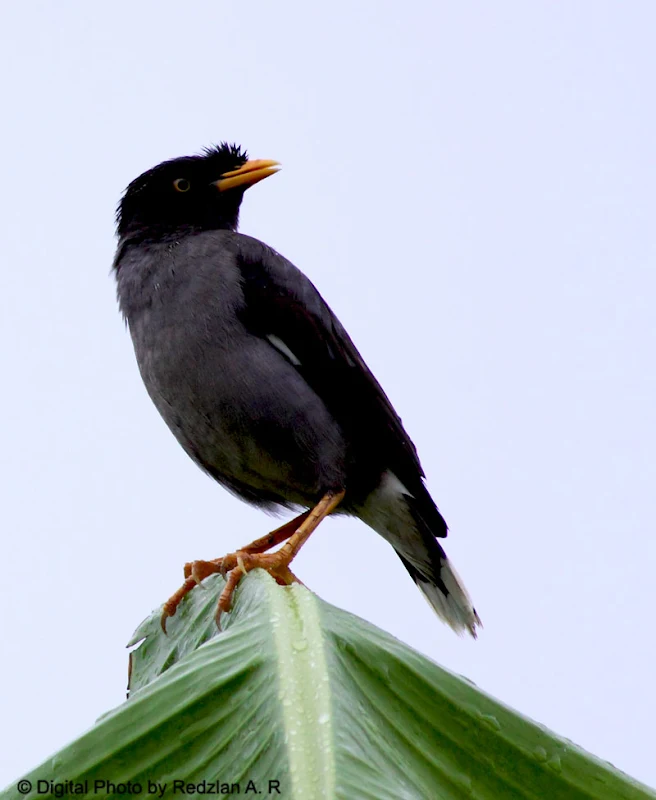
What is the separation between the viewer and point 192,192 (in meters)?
5.51

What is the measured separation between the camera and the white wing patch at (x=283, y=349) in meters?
4.62

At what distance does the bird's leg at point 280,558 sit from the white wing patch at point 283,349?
553 mm

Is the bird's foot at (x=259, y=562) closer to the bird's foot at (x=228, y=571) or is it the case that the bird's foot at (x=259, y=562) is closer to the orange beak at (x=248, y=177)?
the bird's foot at (x=228, y=571)

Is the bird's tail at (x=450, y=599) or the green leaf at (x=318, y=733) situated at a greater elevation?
the bird's tail at (x=450, y=599)

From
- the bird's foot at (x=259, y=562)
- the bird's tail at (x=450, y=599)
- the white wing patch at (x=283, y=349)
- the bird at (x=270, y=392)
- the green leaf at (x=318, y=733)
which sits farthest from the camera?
the bird's tail at (x=450, y=599)

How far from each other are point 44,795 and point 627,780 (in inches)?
40.1

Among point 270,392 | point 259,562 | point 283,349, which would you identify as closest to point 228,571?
point 259,562

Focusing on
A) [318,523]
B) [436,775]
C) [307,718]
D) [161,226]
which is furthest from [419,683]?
[161,226]

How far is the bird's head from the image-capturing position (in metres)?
5.40

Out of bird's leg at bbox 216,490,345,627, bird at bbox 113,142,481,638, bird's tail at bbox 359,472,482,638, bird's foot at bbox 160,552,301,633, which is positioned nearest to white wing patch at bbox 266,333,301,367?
bird at bbox 113,142,481,638

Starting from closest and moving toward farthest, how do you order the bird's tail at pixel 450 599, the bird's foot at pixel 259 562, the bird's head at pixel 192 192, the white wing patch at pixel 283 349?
the bird's foot at pixel 259 562
the white wing patch at pixel 283 349
the bird's tail at pixel 450 599
the bird's head at pixel 192 192

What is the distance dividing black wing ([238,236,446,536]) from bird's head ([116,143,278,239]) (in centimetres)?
58

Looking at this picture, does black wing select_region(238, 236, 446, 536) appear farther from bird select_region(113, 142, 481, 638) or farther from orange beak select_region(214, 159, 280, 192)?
orange beak select_region(214, 159, 280, 192)

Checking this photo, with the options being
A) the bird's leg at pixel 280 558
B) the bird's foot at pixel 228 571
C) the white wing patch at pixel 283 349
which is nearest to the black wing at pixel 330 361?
the white wing patch at pixel 283 349
